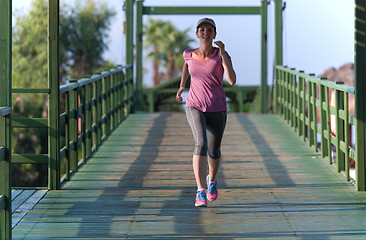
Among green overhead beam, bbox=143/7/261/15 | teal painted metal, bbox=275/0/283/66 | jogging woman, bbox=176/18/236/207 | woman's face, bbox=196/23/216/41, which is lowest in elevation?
jogging woman, bbox=176/18/236/207

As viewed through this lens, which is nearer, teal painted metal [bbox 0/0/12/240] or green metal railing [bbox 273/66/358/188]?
teal painted metal [bbox 0/0/12/240]

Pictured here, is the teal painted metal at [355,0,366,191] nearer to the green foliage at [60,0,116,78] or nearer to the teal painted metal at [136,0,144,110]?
the teal painted metal at [136,0,144,110]

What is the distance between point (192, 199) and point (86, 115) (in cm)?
319

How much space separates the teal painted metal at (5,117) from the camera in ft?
19.0

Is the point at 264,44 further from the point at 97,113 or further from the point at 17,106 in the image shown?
the point at 17,106

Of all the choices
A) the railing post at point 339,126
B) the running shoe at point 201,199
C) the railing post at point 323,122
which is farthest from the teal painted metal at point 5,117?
the railing post at point 323,122

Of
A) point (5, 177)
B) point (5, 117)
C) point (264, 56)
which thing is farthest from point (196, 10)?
point (5, 177)

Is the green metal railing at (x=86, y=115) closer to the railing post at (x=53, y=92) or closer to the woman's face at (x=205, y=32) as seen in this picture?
the railing post at (x=53, y=92)

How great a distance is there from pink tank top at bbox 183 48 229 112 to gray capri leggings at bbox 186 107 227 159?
5 cm

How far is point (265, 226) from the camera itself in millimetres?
6457

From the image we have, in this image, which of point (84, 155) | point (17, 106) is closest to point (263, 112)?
point (84, 155)

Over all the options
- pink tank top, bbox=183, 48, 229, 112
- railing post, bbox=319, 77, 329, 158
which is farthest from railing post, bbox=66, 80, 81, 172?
railing post, bbox=319, 77, 329, 158

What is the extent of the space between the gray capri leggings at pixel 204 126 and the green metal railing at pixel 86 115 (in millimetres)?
1837

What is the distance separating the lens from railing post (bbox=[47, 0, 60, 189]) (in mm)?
7973
